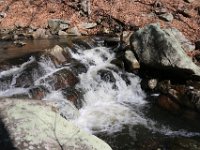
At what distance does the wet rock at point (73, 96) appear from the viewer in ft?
32.1

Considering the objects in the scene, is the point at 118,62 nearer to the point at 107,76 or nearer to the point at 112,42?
the point at 107,76

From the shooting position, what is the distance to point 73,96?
9906 millimetres

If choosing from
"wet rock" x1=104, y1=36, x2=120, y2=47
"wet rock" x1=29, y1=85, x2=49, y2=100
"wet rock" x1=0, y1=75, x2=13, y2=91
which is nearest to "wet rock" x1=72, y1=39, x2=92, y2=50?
"wet rock" x1=104, y1=36, x2=120, y2=47

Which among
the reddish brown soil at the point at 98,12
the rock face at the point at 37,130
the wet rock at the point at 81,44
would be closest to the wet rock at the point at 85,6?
the reddish brown soil at the point at 98,12

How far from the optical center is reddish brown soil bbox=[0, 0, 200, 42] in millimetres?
15375

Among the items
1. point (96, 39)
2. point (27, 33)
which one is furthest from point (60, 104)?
point (27, 33)

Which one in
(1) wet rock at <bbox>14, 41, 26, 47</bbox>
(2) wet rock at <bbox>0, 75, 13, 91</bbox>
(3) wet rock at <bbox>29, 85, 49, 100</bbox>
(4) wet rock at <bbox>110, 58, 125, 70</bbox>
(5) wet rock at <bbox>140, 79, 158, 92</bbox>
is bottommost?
(5) wet rock at <bbox>140, 79, 158, 92</bbox>

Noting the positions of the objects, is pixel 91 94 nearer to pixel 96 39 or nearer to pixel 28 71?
pixel 28 71

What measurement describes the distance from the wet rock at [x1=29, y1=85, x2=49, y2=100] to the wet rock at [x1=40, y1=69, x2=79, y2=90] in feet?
1.15

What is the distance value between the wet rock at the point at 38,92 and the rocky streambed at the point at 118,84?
3 cm

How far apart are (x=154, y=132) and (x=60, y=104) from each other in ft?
8.02

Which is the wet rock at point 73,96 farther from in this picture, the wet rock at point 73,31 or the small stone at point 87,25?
the small stone at point 87,25

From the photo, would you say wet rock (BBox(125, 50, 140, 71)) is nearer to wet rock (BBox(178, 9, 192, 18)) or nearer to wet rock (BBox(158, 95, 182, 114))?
wet rock (BBox(158, 95, 182, 114))

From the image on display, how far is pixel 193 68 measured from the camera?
35.3 feet
